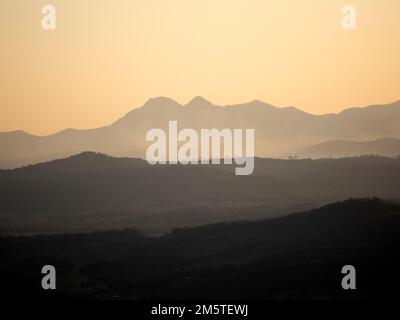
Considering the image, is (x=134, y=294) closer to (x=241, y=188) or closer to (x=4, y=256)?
(x=4, y=256)

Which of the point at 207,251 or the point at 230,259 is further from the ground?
the point at 207,251

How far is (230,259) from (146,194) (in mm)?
98415

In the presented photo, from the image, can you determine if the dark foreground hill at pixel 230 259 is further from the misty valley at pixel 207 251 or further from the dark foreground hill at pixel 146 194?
the dark foreground hill at pixel 146 194

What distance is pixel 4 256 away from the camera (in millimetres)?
81625

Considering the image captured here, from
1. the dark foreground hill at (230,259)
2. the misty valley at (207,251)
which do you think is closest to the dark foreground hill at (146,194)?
the misty valley at (207,251)

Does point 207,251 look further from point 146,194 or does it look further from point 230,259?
point 146,194

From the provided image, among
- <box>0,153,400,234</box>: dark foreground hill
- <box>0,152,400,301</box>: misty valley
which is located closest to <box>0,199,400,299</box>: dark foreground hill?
<box>0,152,400,301</box>: misty valley

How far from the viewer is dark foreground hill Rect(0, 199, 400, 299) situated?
60344 millimetres

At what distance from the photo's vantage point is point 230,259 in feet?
243

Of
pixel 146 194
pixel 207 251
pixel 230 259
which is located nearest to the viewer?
pixel 230 259

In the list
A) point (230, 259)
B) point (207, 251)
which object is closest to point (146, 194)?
point (207, 251)

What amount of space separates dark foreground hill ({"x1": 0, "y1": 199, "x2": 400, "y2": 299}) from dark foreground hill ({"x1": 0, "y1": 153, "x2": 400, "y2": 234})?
29332 mm

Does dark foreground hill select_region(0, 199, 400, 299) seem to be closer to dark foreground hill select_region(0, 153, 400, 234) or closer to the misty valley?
the misty valley
